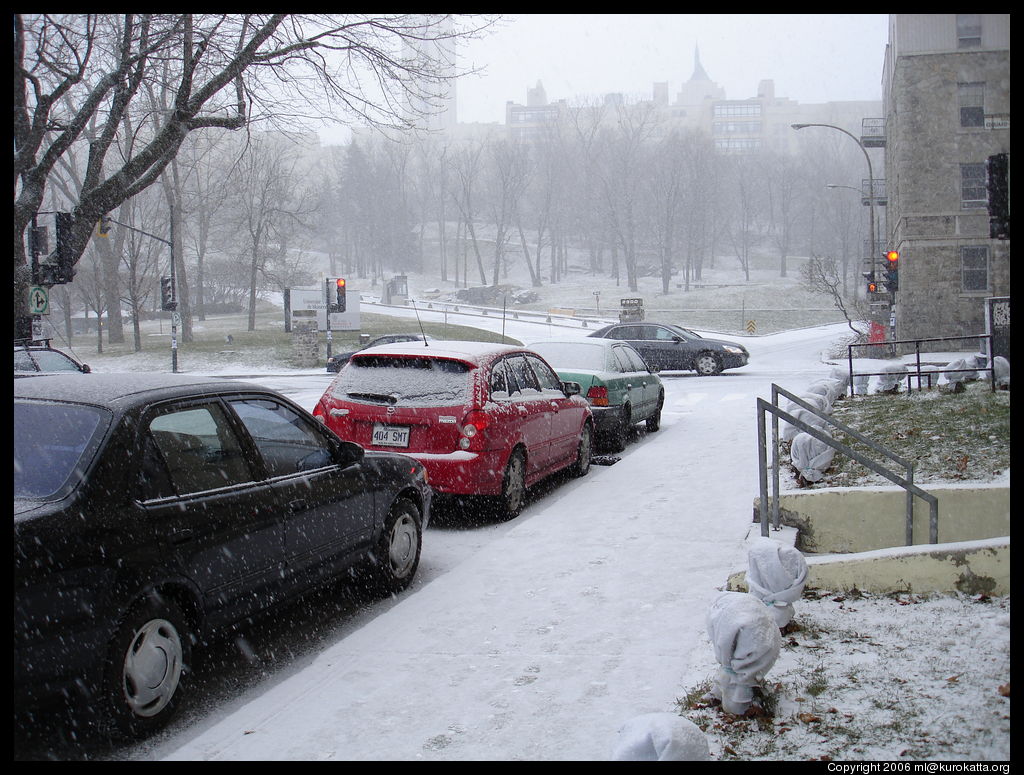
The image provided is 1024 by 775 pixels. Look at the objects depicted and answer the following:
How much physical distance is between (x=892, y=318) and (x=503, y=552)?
27423mm

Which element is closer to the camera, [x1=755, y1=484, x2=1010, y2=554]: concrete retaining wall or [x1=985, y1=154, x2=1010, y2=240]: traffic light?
[x1=985, y1=154, x2=1010, y2=240]: traffic light

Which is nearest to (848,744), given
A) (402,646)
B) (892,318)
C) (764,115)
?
(402,646)

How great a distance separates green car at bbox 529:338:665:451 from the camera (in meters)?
12.2

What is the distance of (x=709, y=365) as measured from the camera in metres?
27.2

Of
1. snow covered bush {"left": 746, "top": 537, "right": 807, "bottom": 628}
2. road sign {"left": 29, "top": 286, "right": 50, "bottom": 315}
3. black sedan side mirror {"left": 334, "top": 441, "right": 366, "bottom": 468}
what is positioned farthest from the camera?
road sign {"left": 29, "top": 286, "right": 50, "bottom": 315}

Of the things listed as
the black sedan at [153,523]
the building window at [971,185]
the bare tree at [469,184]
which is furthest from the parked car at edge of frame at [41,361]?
the bare tree at [469,184]

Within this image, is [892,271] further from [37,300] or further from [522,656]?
[522,656]

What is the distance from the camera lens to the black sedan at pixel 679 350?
2722 centimetres

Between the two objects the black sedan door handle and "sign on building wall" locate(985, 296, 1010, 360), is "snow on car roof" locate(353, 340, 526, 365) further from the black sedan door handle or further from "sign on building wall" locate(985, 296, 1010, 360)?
"sign on building wall" locate(985, 296, 1010, 360)

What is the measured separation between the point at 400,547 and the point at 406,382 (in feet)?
6.93

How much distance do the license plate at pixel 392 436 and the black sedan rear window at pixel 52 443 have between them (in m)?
3.79

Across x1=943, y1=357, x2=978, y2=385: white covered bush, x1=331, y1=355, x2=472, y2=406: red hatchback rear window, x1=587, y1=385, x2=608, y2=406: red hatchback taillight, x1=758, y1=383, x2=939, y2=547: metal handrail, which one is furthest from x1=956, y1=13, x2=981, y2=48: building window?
x1=758, y1=383, x2=939, y2=547: metal handrail

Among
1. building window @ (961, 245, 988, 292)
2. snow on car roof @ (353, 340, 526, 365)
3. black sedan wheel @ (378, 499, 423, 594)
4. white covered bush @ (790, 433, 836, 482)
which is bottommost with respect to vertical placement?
black sedan wheel @ (378, 499, 423, 594)

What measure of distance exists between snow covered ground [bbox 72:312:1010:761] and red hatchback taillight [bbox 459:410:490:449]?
101cm
